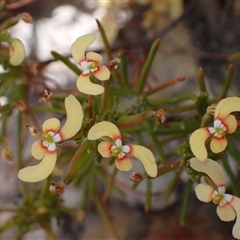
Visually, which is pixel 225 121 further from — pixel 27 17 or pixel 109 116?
pixel 27 17

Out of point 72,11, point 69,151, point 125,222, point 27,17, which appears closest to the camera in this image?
point 27,17

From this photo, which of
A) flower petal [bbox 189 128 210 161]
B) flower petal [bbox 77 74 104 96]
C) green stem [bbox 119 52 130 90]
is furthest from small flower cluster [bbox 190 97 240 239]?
green stem [bbox 119 52 130 90]

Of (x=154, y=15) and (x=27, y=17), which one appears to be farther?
(x=154, y=15)

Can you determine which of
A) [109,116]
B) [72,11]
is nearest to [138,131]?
[109,116]

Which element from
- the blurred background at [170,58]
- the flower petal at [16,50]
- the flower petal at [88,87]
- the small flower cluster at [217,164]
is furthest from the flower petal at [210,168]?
the blurred background at [170,58]

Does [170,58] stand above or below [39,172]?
below

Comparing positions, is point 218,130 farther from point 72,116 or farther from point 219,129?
point 72,116

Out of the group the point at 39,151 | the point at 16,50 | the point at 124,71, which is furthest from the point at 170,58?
the point at 39,151
